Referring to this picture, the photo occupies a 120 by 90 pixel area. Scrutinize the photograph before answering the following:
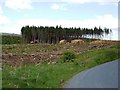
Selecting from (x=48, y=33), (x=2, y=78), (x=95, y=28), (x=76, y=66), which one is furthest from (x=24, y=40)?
(x=2, y=78)

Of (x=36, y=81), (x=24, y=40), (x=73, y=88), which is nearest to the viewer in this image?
(x=73, y=88)

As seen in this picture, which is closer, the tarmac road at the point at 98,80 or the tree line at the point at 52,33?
the tarmac road at the point at 98,80

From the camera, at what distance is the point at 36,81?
18.1m

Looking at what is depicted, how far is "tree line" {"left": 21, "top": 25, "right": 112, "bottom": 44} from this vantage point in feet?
356

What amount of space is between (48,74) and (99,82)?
13.6ft

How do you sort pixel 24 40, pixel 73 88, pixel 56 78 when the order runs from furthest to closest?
pixel 24 40
pixel 56 78
pixel 73 88

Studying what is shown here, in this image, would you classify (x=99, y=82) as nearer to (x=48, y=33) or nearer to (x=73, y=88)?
(x=73, y=88)

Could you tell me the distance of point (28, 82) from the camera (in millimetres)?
17422

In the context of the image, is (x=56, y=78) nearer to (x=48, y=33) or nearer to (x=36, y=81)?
(x=36, y=81)

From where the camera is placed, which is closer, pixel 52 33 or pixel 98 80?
pixel 98 80

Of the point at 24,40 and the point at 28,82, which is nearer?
the point at 28,82

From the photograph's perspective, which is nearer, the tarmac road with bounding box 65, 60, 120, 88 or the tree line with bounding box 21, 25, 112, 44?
the tarmac road with bounding box 65, 60, 120, 88

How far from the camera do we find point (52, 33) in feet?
359

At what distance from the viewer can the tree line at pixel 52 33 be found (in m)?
108
